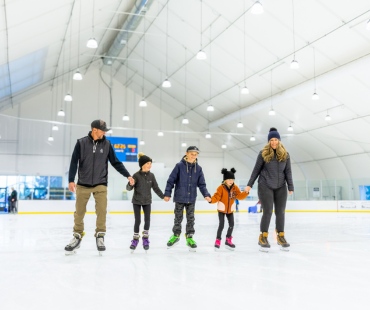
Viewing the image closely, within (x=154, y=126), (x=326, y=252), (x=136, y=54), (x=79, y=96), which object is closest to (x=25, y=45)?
(x=136, y=54)

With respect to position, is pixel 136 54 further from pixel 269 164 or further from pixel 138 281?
pixel 138 281

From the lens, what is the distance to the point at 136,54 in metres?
20.6

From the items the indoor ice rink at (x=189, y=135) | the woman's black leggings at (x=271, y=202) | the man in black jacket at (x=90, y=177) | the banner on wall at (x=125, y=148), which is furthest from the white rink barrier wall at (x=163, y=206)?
the woman's black leggings at (x=271, y=202)

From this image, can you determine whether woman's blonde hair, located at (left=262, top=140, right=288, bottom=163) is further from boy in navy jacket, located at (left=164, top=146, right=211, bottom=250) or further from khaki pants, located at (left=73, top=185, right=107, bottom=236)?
khaki pants, located at (left=73, top=185, right=107, bottom=236)

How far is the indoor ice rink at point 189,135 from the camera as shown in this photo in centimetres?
296

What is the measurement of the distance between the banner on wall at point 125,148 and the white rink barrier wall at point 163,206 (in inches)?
85.9

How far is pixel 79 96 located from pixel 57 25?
41.3ft

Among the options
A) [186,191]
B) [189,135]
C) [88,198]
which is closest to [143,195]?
[186,191]

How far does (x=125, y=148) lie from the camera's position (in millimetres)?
18734

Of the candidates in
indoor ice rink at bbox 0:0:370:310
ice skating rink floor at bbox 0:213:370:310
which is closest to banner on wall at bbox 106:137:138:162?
indoor ice rink at bbox 0:0:370:310

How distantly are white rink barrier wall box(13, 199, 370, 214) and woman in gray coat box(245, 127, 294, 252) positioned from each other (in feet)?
45.6

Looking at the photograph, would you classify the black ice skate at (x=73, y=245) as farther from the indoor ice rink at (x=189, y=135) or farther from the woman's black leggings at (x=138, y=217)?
the woman's black leggings at (x=138, y=217)

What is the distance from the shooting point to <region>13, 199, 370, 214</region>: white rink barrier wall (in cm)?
1794

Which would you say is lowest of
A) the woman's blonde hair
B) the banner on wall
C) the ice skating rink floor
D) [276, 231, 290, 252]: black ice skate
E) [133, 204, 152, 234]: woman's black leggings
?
the ice skating rink floor
